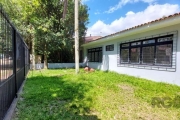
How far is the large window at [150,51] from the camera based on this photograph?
7246 millimetres

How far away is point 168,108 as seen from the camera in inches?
161

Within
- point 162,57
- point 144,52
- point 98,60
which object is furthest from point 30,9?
point 162,57

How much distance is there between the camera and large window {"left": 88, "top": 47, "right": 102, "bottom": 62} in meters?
14.6

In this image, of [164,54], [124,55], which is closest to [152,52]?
[164,54]

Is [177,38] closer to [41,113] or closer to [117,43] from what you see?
[117,43]

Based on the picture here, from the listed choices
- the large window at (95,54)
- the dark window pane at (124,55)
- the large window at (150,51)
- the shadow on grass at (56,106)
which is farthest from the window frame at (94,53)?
the shadow on grass at (56,106)

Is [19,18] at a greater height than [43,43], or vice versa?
[19,18]

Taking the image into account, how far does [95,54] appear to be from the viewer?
15.6 metres

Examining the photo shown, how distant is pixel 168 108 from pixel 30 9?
12621 mm

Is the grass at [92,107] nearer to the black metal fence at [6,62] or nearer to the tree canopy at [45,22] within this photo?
the black metal fence at [6,62]

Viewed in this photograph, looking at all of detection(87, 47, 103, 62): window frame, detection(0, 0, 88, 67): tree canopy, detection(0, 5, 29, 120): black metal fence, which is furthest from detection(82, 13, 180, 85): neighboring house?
detection(0, 5, 29, 120): black metal fence

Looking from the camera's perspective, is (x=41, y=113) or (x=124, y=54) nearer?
(x=41, y=113)

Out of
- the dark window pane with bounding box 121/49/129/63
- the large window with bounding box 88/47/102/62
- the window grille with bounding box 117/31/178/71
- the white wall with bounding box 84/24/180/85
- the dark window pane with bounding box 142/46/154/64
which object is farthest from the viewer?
the large window with bounding box 88/47/102/62

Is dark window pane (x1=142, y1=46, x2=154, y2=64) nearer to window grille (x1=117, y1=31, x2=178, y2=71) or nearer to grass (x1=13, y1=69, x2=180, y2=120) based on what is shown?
window grille (x1=117, y1=31, x2=178, y2=71)
